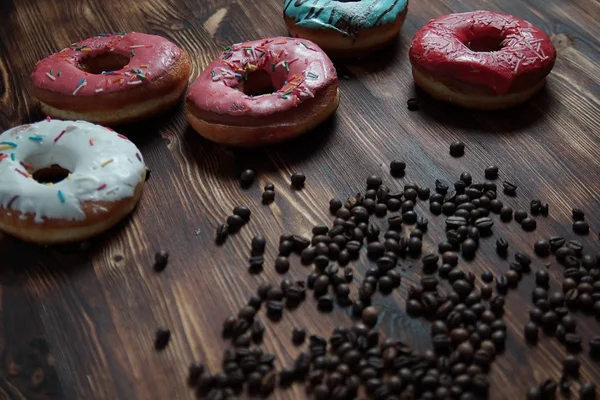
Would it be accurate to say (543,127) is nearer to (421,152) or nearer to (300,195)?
(421,152)

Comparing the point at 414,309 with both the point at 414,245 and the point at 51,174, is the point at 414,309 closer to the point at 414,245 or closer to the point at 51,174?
the point at 414,245

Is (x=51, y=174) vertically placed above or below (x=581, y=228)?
above

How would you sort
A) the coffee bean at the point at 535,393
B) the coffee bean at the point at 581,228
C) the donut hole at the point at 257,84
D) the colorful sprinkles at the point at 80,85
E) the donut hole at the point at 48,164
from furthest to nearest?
the donut hole at the point at 257,84 < the colorful sprinkles at the point at 80,85 < the donut hole at the point at 48,164 < the coffee bean at the point at 581,228 < the coffee bean at the point at 535,393

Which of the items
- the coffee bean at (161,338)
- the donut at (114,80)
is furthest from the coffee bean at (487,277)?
the donut at (114,80)

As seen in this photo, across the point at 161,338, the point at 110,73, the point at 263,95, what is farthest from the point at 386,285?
the point at 110,73

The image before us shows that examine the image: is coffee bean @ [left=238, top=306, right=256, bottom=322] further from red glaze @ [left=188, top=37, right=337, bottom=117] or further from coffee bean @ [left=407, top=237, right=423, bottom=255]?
red glaze @ [left=188, top=37, right=337, bottom=117]

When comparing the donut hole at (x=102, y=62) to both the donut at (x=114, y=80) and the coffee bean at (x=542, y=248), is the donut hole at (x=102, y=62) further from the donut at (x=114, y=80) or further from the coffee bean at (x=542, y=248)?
the coffee bean at (x=542, y=248)

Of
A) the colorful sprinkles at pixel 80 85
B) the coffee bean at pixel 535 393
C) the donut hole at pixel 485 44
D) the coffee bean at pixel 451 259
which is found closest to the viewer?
the coffee bean at pixel 535 393

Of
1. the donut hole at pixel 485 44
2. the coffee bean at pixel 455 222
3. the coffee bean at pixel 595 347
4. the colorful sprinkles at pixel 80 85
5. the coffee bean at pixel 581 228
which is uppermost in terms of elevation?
the colorful sprinkles at pixel 80 85
